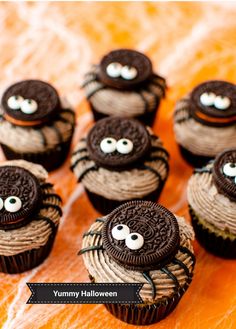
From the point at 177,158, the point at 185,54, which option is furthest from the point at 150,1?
the point at 177,158

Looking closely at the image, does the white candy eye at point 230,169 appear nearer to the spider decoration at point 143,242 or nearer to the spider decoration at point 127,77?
the spider decoration at point 143,242

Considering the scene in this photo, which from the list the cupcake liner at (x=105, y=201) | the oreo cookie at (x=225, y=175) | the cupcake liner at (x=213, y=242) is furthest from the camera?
the cupcake liner at (x=105, y=201)

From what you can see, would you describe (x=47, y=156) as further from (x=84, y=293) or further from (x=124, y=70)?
(x=84, y=293)

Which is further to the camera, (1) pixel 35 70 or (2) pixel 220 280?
(1) pixel 35 70

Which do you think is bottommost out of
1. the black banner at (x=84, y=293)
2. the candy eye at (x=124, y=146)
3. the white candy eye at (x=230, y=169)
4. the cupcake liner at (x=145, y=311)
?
the cupcake liner at (x=145, y=311)

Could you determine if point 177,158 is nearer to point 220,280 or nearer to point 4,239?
point 220,280

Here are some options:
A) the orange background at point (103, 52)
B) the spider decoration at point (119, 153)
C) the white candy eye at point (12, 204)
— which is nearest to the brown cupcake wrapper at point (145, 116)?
the orange background at point (103, 52)

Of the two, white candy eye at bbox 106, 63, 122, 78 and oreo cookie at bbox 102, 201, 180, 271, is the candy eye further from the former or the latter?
white candy eye at bbox 106, 63, 122, 78

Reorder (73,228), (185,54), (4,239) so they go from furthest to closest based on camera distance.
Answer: (185,54) → (73,228) → (4,239)
